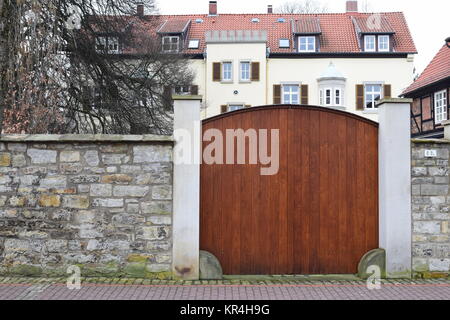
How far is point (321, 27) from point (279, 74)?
5.25m

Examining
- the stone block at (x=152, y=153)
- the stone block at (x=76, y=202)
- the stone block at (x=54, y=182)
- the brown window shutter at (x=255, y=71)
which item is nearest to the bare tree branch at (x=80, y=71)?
the stone block at (x=54, y=182)

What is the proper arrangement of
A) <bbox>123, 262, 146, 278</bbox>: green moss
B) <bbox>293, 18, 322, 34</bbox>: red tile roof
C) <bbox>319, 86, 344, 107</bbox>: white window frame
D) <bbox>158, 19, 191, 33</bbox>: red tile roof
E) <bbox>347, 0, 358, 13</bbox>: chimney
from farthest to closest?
<bbox>347, 0, 358, 13</bbox>: chimney, <bbox>293, 18, 322, 34</bbox>: red tile roof, <bbox>158, 19, 191, 33</bbox>: red tile roof, <bbox>319, 86, 344, 107</bbox>: white window frame, <bbox>123, 262, 146, 278</bbox>: green moss

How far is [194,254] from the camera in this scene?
6.55 meters

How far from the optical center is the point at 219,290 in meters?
6.08

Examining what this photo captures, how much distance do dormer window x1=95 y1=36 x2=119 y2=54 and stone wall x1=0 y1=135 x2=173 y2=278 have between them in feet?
22.2

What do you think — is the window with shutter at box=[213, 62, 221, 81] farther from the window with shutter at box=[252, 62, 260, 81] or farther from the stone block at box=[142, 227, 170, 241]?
the stone block at box=[142, 227, 170, 241]

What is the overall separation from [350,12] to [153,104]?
24.6 meters

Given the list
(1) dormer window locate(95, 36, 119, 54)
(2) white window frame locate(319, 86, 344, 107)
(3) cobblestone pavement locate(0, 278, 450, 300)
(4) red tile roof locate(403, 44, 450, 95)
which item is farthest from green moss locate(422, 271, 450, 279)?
(2) white window frame locate(319, 86, 344, 107)

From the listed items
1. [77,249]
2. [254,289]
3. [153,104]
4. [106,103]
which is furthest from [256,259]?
[153,104]

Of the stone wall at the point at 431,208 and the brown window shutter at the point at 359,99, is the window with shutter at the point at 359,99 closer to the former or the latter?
the brown window shutter at the point at 359,99

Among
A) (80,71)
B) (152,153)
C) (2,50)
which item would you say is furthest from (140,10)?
(152,153)

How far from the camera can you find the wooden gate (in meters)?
6.74

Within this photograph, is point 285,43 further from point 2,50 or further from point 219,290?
point 219,290

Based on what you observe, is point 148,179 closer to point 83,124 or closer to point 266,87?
point 83,124
